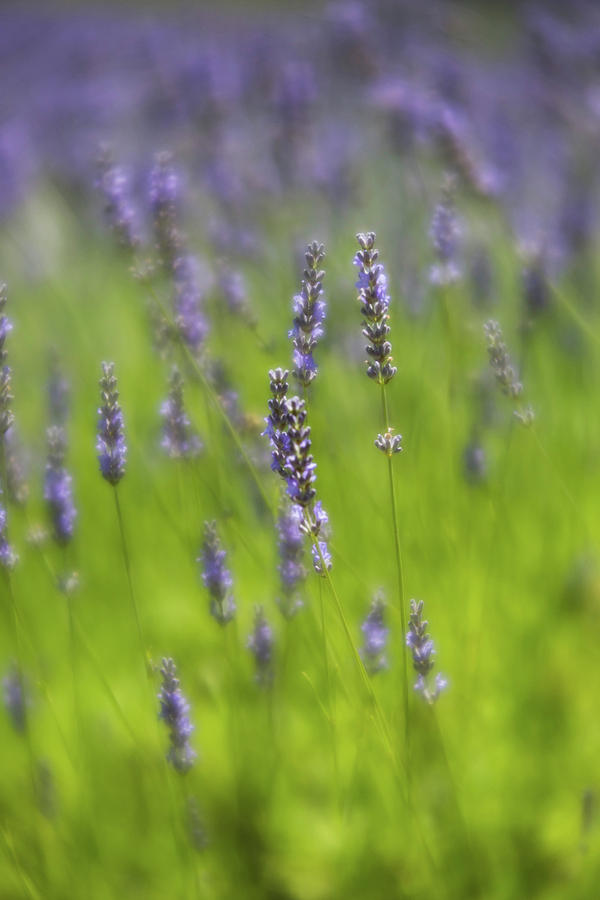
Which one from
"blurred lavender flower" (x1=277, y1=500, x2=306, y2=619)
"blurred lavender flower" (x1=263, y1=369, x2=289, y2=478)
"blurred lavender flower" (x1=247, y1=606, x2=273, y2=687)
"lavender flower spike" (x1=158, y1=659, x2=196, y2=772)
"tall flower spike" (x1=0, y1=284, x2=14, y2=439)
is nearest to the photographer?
"blurred lavender flower" (x1=263, y1=369, x2=289, y2=478)

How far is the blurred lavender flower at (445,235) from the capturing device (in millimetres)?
1635

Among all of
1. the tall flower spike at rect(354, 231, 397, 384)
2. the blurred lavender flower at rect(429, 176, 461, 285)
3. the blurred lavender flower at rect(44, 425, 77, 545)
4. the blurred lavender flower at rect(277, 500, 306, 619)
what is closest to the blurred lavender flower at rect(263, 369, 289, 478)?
the tall flower spike at rect(354, 231, 397, 384)

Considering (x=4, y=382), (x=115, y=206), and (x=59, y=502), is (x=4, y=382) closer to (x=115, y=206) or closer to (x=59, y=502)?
(x=59, y=502)

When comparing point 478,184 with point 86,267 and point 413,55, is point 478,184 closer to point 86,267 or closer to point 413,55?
point 413,55

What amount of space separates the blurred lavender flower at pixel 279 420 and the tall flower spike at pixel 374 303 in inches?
4.6

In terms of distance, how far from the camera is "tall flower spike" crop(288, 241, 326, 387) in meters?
0.99

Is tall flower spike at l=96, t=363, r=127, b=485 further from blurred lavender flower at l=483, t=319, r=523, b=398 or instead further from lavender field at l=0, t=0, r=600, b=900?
blurred lavender flower at l=483, t=319, r=523, b=398

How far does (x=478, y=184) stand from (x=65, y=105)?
3.19 m

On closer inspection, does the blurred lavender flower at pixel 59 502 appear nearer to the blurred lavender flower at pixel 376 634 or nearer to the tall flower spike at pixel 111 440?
the tall flower spike at pixel 111 440

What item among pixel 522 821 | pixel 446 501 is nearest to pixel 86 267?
pixel 446 501

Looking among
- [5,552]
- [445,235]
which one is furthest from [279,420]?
[445,235]

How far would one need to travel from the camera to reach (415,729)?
166 cm

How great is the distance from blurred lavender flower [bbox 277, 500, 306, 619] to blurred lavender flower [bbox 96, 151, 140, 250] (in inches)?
20.7

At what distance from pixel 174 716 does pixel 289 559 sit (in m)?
0.29
